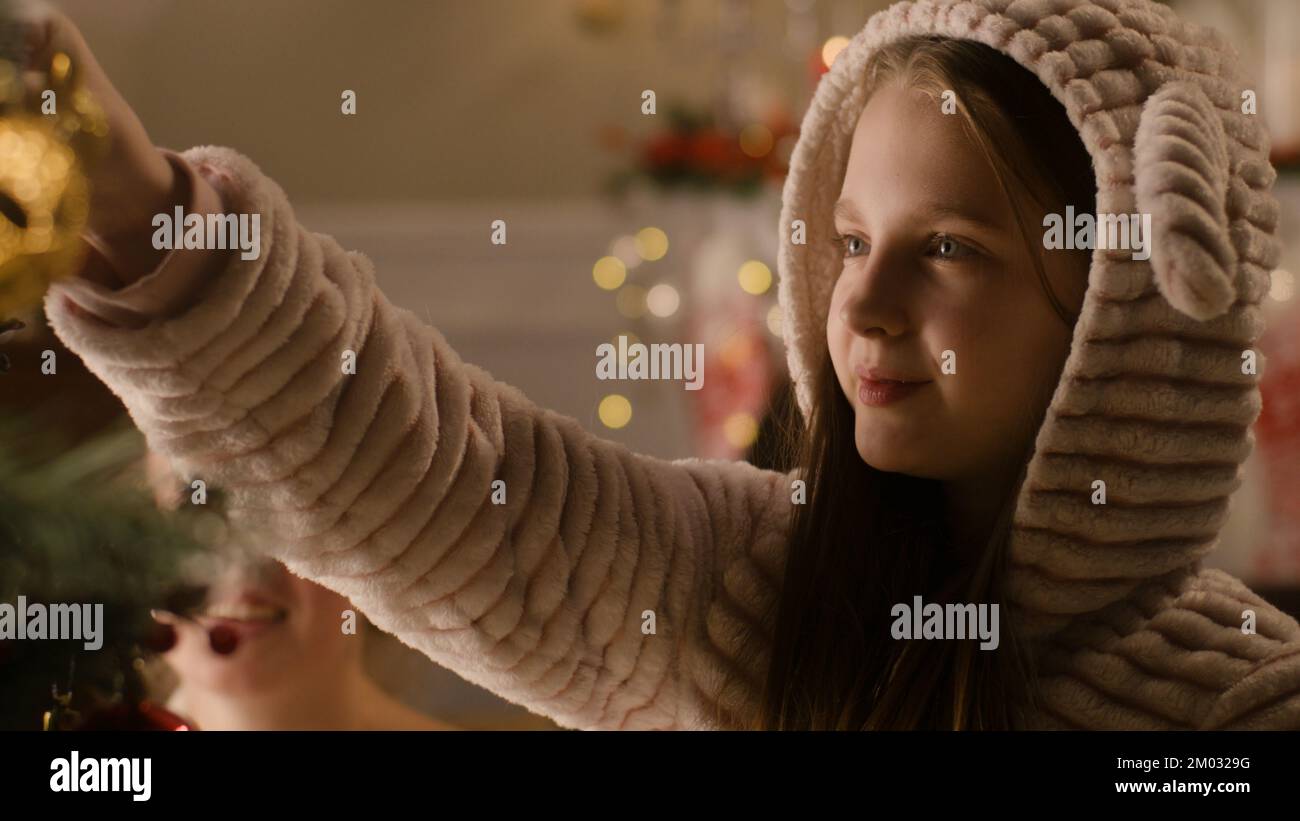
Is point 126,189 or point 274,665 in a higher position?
point 126,189

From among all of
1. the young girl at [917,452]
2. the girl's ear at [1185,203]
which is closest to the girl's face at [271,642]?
the young girl at [917,452]

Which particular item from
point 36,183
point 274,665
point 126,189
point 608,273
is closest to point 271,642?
point 274,665

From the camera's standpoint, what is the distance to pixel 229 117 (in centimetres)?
188

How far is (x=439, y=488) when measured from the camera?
24.8 inches

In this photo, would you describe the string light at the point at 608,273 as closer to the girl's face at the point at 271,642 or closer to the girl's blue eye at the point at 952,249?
the girl's face at the point at 271,642

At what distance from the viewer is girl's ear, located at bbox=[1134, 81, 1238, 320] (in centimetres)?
56

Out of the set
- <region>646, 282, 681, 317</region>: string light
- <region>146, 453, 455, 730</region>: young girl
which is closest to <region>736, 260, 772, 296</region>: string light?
<region>646, 282, 681, 317</region>: string light

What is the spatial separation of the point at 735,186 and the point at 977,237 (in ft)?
4.50

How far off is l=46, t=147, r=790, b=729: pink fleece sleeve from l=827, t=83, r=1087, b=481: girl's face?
13 centimetres

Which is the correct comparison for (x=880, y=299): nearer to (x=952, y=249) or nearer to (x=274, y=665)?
(x=952, y=249)

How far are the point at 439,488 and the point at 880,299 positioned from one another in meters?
0.25

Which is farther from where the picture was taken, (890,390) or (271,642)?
(271,642)

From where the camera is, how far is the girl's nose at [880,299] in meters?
0.66

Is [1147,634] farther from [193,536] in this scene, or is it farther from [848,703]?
[193,536]
